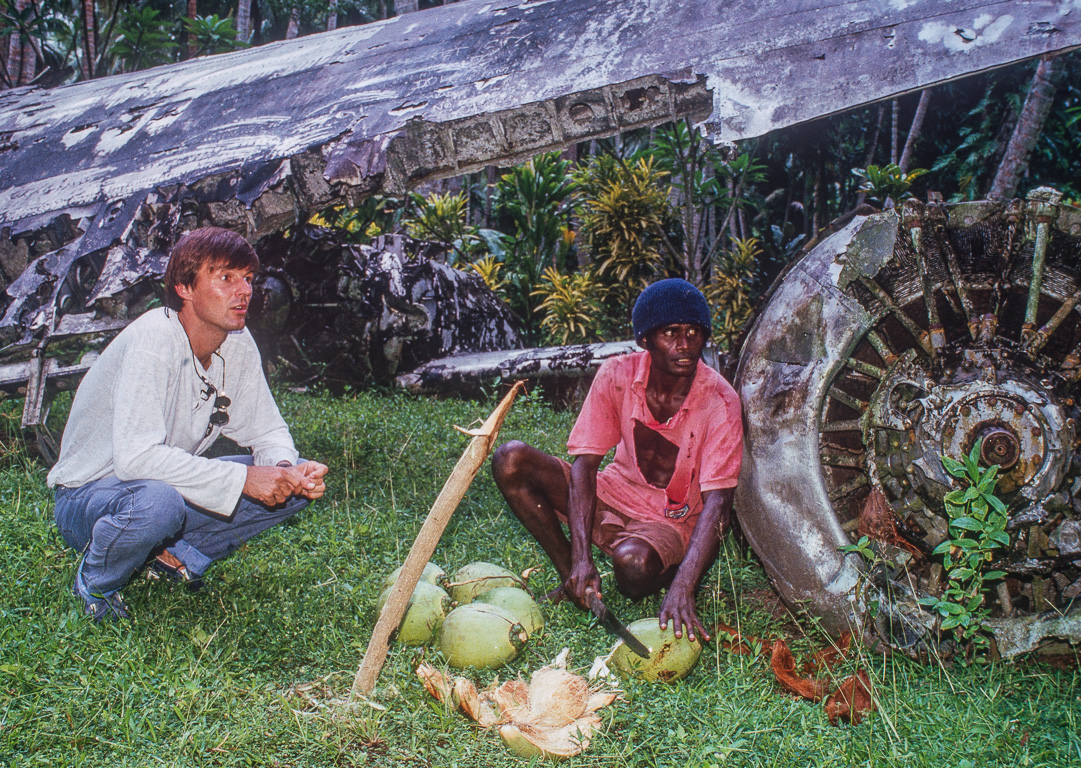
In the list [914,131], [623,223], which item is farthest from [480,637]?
[914,131]

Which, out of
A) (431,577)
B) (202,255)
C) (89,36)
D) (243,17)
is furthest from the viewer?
(243,17)

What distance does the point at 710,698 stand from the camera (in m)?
2.63

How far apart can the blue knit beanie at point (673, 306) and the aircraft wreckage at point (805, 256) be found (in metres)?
0.22

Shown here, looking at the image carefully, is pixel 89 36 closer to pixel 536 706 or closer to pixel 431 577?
pixel 431 577

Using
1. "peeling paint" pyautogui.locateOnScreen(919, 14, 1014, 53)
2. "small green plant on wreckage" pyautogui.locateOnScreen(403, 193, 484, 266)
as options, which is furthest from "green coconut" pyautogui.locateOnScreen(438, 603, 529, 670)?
"small green plant on wreckage" pyautogui.locateOnScreen(403, 193, 484, 266)

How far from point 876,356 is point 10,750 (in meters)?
3.17

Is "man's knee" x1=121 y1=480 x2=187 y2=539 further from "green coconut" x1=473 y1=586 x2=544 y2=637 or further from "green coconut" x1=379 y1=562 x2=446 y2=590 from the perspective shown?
"green coconut" x1=473 y1=586 x2=544 y2=637

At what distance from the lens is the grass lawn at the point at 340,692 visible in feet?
7.61

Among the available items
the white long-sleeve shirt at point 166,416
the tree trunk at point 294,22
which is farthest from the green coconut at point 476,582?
the tree trunk at point 294,22

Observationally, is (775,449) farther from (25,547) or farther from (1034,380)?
(25,547)

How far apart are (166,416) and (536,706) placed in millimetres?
1799

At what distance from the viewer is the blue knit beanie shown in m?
3.07

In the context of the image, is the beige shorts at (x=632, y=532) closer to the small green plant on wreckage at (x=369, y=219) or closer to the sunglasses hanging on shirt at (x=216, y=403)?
the sunglasses hanging on shirt at (x=216, y=403)

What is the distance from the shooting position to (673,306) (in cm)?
307
